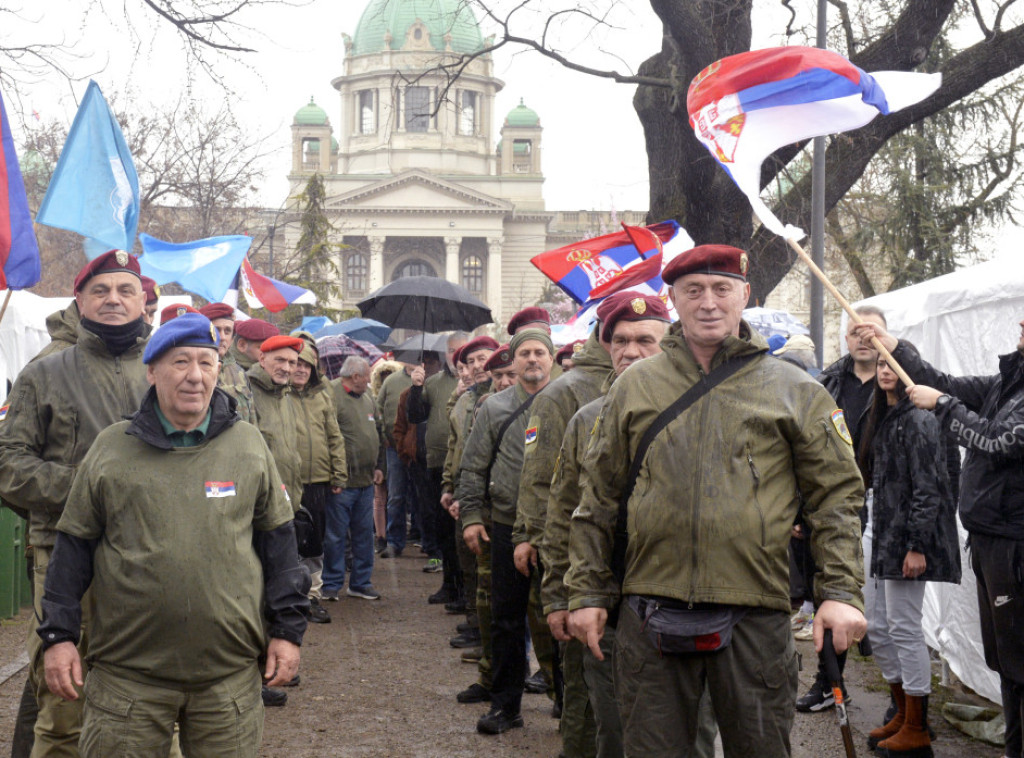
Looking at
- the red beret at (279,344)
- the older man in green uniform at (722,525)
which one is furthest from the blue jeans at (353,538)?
the older man in green uniform at (722,525)

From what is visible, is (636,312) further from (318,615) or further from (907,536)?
(318,615)

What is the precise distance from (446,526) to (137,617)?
6.73m

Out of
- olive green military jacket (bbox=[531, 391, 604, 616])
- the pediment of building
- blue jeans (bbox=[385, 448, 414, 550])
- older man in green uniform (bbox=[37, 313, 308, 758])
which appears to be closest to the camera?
older man in green uniform (bbox=[37, 313, 308, 758])

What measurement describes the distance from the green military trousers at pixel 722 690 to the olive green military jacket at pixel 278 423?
174 inches

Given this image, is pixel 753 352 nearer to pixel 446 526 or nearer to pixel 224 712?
pixel 224 712

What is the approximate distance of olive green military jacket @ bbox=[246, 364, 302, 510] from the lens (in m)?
7.83

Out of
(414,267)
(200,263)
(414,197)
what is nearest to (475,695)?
(200,263)

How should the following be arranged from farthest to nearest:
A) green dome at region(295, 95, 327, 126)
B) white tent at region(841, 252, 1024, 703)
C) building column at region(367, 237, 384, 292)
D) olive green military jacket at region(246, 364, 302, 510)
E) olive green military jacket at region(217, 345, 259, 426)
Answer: green dome at region(295, 95, 327, 126) < building column at region(367, 237, 384, 292) < olive green military jacket at region(246, 364, 302, 510) < white tent at region(841, 252, 1024, 703) < olive green military jacket at region(217, 345, 259, 426)

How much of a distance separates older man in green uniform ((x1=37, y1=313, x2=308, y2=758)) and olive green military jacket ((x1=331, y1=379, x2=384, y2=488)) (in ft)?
21.3

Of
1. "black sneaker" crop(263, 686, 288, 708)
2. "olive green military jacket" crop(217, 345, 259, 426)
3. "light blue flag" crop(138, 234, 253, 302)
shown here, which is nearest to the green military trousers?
"olive green military jacket" crop(217, 345, 259, 426)

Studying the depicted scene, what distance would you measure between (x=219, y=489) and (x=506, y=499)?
108 inches

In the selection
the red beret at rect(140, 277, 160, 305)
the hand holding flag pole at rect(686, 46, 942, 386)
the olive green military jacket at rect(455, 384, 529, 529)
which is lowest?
the olive green military jacket at rect(455, 384, 529, 529)

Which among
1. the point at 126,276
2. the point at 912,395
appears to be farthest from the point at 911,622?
the point at 126,276

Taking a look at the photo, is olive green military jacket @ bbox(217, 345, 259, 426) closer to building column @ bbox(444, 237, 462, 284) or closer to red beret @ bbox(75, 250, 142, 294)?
red beret @ bbox(75, 250, 142, 294)
